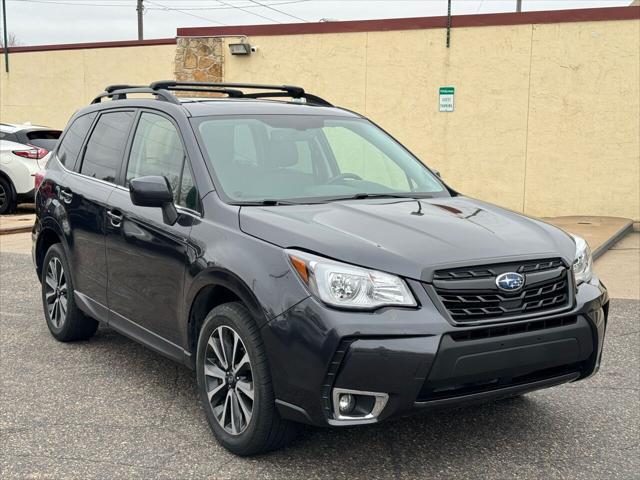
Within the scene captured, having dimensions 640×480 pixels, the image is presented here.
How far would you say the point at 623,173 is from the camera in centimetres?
1262

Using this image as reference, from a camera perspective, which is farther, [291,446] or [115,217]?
[115,217]

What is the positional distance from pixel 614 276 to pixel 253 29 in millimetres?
9118

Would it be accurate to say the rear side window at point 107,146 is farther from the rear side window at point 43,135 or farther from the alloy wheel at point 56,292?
the rear side window at point 43,135

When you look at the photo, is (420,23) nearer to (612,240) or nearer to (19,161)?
(612,240)

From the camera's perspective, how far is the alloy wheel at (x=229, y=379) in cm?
365

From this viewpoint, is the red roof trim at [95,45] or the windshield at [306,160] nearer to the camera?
the windshield at [306,160]

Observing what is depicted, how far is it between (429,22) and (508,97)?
6.31ft

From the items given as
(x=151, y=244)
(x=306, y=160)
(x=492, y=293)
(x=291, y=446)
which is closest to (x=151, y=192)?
(x=151, y=244)

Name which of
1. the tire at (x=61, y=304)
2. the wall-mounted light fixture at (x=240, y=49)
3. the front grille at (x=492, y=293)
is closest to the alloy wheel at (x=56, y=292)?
the tire at (x=61, y=304)

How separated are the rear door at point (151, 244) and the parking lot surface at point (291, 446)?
0.42 metres

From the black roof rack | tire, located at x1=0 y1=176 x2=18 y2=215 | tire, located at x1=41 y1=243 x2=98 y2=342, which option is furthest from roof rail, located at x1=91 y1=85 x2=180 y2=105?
tire, located at x1=0 y1=176 x2=18 y2=215

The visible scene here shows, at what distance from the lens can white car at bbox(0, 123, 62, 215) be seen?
13.9 meters

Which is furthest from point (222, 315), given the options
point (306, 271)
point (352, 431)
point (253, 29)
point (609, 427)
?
point (253, 29)

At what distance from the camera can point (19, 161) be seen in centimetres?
1388
